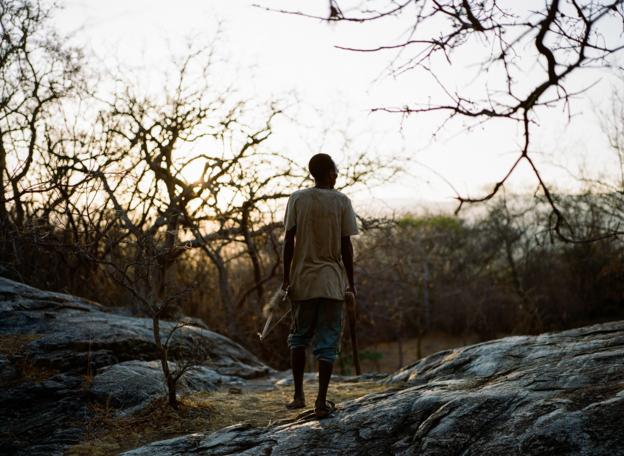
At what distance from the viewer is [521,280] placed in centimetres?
2567

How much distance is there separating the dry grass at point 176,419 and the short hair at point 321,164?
199cm

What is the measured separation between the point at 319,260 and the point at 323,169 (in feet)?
2.38

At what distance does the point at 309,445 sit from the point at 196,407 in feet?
5.63

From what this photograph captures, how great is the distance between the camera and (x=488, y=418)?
3857 mm

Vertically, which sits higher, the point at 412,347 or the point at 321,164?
the point at 321,164

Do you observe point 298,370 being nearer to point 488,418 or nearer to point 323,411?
point 323,411

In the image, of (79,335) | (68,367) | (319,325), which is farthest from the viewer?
(79,335)

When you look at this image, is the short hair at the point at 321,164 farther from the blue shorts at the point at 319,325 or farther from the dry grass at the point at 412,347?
the dry grass at the point at 412,347

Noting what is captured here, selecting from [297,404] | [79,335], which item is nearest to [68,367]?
[79,335]

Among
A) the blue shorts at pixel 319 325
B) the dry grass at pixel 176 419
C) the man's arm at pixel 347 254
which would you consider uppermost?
the man's arm at pixel 347 254

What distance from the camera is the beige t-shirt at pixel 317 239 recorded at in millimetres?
4863

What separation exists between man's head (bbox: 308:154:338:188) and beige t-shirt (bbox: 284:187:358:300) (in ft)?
0.30

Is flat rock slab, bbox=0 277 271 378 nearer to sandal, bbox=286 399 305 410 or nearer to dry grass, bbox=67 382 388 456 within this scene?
dry grass, bbox=67 382 388 456

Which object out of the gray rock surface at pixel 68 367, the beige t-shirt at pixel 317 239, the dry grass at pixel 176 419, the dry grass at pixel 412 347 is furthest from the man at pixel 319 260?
the dry grass at pixel 412 347
